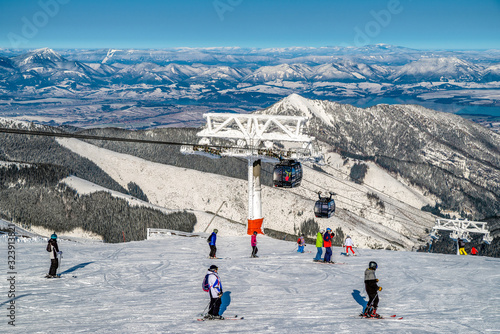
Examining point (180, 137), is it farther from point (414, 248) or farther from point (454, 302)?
point (454, 302)

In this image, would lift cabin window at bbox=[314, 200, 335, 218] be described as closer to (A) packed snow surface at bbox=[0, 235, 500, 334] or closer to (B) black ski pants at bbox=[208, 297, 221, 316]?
(A) packed snow surface at bbox=[0, 235, 500, 334]

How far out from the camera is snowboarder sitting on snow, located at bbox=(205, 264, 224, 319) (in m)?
16.9

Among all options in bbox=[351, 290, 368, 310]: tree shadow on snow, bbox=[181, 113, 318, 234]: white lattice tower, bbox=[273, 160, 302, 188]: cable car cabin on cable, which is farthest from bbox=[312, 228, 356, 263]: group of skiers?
bbox=[181, 113, 318, 234]: white lattice tower

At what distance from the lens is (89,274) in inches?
995

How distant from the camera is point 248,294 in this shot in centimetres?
2238

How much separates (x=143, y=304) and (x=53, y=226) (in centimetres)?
6487

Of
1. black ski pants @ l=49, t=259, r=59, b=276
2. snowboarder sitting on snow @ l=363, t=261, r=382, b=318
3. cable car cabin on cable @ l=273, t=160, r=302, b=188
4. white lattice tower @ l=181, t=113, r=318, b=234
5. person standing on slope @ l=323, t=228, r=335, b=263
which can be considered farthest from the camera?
white lattice tower @ l=181, t=113, r=318, b=234

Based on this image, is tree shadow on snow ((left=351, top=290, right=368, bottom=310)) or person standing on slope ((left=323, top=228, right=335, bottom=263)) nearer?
tree shadow on snow ((left=351, top=290, right=368, bottom=310))

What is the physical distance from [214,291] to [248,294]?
576 centimetres

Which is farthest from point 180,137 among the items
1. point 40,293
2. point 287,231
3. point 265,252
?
point 40,293

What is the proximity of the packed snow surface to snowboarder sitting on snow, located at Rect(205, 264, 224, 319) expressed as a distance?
0.41 meters

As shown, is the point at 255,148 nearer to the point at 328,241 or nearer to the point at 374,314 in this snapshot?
the point at 328,241

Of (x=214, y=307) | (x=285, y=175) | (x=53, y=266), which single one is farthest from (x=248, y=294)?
(x=285, y=175)

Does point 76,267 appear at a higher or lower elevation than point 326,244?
lower
